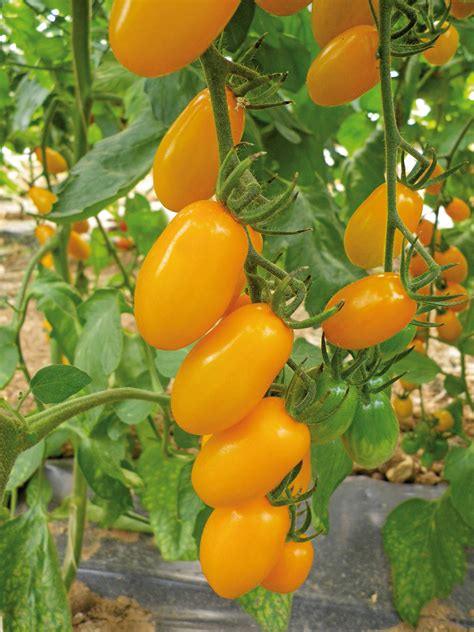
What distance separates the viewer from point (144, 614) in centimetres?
111

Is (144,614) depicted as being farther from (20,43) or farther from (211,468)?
(20,43)

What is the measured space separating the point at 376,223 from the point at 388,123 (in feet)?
0.23

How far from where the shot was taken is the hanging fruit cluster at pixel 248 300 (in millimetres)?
314

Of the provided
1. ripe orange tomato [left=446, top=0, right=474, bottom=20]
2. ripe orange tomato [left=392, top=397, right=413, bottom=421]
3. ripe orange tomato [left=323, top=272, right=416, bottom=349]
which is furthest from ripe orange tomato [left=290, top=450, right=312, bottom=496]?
ripe orange tomato [left=392, top=397, right=413, bottom=421]

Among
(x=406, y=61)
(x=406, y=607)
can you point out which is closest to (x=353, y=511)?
(x=406, y=607)

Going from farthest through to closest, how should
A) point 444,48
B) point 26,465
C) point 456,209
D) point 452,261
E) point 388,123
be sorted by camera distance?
point 456,209
point 452,261
point 26,465
point 444,48
point 388,123

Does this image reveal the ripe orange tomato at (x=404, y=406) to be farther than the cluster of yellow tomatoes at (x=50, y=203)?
Yes

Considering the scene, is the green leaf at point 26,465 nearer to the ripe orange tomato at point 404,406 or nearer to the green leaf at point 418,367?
the green leaf at point 418,367

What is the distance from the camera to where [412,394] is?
193 cm

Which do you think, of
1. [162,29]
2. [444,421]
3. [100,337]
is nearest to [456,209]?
[444,421]

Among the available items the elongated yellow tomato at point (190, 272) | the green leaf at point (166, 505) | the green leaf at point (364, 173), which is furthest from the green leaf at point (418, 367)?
the elongated yellow tomato at point (190, 272)

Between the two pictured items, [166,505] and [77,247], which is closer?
[166,505]

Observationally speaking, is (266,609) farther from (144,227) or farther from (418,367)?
(144,227)

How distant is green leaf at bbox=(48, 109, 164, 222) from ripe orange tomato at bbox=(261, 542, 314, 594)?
0.36m
